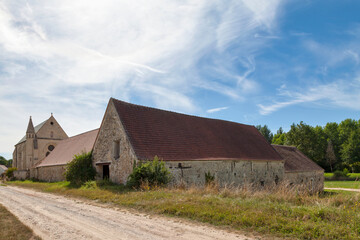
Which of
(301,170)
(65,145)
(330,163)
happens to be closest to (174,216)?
(301,170)

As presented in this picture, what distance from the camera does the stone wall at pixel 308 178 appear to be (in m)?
25.2

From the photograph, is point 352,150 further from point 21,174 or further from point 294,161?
point 21,174

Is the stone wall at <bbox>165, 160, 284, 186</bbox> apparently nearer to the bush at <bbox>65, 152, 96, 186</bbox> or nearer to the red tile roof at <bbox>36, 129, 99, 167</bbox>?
the bush at <bbox>65, 152, 96, 186</bbox>

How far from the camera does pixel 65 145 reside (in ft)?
106

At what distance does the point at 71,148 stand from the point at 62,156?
1245 mm

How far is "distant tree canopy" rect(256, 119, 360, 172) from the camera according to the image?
48156 mm

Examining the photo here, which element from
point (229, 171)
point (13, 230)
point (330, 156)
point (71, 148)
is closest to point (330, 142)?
point (330, 156)

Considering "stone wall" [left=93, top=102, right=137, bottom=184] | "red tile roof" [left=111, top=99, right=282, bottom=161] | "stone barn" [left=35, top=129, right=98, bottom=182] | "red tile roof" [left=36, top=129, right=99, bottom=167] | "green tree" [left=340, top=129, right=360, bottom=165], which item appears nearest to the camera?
"stone wall" [left=93, top=102, right=137, bottom=184]

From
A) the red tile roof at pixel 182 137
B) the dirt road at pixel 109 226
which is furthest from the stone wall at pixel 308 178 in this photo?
the dirt road at pixel 109 226

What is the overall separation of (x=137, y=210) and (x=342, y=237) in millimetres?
6173

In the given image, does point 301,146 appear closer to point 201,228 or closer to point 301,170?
point 301,170

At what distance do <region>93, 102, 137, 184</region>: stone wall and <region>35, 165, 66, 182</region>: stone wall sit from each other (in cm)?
798


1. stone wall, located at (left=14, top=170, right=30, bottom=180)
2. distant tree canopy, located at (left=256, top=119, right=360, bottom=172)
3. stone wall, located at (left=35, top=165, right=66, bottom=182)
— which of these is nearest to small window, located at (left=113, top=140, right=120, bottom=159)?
stone wall, located at (left=35, top=165, right=66, bottom=182)

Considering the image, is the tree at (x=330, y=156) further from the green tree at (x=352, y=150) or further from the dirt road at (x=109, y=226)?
the dirt road at (x=109, y=226)
